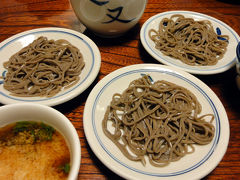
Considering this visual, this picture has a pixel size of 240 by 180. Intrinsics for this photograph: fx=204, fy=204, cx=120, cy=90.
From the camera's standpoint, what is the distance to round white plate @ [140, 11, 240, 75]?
1.62 meters

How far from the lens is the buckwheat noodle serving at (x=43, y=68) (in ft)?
4.89

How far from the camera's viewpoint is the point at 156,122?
1.37 metres

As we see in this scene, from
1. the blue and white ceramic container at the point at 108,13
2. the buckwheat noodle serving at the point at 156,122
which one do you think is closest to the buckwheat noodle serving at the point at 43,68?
the blue and white ceramic container at the point at 108,13

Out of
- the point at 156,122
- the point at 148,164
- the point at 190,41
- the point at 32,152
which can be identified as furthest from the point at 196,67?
the point at 32,152

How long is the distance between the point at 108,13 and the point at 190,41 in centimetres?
84

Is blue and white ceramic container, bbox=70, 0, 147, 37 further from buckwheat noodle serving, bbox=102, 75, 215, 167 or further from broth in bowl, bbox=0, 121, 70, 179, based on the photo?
broth in bowl, bbox=0, 121, 70, 179

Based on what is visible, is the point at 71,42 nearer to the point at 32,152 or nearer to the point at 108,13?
the point at 108,13

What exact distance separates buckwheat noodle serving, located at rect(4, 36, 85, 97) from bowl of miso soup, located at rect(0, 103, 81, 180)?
44 centimetres

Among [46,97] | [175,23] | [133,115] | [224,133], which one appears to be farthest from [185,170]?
[175,23]

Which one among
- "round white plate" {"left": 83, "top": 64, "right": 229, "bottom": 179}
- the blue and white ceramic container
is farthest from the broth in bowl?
the blue and white ceramic container

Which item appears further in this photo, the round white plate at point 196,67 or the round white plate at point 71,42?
the round white plate at point 196,67

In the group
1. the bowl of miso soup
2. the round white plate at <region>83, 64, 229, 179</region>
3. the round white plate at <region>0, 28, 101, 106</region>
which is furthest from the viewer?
the round white plate at <region>0, 28, 101, 106</region>

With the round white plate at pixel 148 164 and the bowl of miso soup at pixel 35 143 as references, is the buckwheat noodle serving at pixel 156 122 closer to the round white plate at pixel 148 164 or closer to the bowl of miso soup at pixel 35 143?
the round white plate at pixel 148 164

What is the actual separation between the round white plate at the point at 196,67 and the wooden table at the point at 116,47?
0.10 meters
